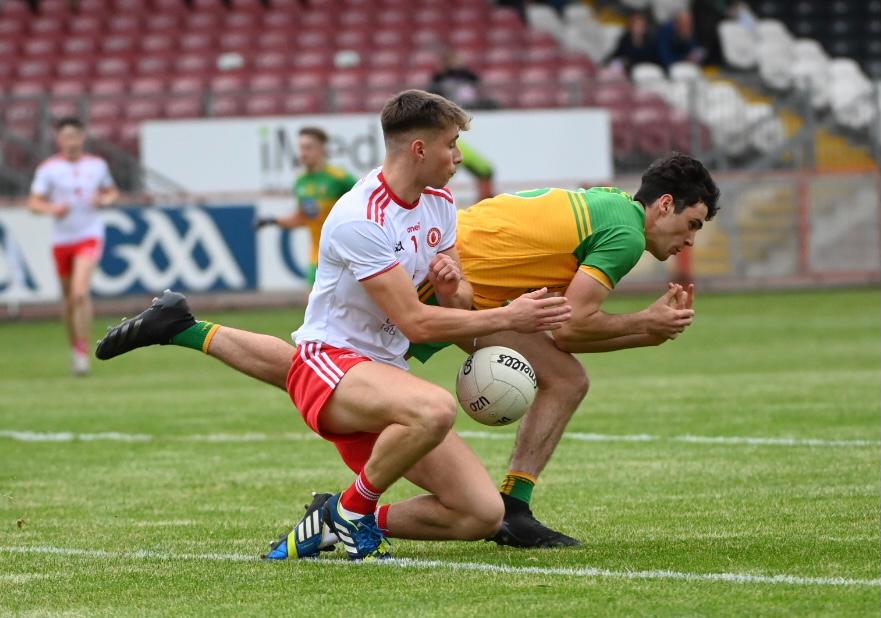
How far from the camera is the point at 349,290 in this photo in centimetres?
671

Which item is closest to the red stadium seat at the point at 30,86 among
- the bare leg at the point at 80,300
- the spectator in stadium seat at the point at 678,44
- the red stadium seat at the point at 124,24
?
the red stadium seat at the point at 124,24

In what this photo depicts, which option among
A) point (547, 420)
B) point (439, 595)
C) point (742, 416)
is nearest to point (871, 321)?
point (742, 416)

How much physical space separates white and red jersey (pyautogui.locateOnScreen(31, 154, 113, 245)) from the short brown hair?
433 inches

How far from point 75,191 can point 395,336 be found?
11.0 meters

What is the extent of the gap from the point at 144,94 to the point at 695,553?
785 inches

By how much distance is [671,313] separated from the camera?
23.1 feet

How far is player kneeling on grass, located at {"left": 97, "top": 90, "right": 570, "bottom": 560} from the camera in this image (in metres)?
6.46

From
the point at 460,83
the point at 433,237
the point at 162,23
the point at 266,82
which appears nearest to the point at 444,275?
the point at 433,237

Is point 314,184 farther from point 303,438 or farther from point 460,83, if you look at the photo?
point 460,83

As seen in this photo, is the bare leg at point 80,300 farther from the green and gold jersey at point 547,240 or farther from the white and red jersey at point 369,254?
the white and red jersey at point 369,254

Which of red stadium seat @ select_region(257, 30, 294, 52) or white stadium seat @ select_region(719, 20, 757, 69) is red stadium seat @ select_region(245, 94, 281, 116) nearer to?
red stadium seat @ select_region(257, 30, 294, 52)

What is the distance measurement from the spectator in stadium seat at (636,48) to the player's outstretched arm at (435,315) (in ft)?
70.5

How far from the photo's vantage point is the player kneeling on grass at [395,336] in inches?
254

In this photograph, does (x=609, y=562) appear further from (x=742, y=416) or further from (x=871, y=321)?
(x=871, y=321)
